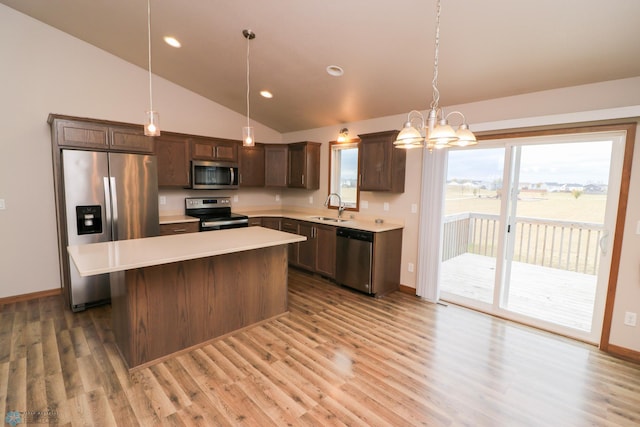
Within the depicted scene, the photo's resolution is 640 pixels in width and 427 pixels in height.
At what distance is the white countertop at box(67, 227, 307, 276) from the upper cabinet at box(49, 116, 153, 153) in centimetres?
150

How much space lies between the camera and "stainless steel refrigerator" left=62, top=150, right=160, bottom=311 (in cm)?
325

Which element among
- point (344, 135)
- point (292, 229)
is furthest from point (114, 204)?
point (344, 135)

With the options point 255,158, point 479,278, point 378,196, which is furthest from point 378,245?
point 255,158

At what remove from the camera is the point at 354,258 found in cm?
404

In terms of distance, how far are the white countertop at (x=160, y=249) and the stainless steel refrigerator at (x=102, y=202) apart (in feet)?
3.44

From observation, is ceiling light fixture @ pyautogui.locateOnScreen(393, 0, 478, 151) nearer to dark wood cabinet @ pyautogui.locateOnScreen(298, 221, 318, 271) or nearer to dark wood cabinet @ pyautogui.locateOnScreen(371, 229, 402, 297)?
dark wood cabinet @ pyautogui.locateOnScreen(371, 229, 402, 297)

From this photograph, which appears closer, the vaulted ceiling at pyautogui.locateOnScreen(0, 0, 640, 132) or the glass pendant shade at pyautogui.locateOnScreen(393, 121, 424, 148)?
the glass pendant shade at pyautogui.locateOnScreen(393, 121, 424, 148)

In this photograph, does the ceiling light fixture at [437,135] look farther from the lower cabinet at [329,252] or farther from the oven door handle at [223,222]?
the oven door handle at [223,222]

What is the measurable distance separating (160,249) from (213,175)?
8.39 ft

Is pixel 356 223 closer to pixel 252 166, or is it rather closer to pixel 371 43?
pixel 252 166

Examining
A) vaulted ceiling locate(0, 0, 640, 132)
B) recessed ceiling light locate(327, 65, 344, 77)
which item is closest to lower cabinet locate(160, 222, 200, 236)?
vaulted ceiling locate(0, 0, 640, 132)

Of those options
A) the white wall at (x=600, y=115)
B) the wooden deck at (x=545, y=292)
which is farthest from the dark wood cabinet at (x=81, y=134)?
the wooden deck at (x=545, y=292)

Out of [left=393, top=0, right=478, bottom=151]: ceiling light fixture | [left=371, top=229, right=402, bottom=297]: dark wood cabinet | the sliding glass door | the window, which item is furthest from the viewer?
the window

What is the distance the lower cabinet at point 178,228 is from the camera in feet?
13.4
